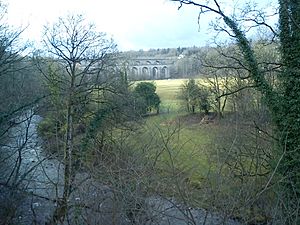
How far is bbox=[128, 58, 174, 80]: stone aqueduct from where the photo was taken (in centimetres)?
2233

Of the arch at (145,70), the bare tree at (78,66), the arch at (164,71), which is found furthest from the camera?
the arch at (164,71)

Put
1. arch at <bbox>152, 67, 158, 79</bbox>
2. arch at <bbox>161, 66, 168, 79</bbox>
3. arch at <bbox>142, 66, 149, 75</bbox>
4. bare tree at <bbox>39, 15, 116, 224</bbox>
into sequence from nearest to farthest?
bare tree at <bbox>39, 15, 116, 224</bbox> → arch at <bbox>142, 66, 149, 75</bbox> → arch at <bbox>152, 67, 158, 79</bbox> → arch at <bbox>161, 66, 168, 79</bbox>

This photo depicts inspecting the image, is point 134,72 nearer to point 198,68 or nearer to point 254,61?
point 198,68

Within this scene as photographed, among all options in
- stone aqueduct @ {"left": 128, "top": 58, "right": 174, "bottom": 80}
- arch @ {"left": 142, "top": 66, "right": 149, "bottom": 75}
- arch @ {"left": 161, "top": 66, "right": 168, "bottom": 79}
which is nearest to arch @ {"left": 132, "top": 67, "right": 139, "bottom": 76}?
stone aqueduct @ {"left": 128, "top": 58, "right": 174, "bottom": 80}

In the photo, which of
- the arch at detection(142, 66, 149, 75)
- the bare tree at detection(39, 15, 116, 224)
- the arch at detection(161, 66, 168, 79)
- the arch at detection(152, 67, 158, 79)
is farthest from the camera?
the arch at detection(161, 66, 168, 79)

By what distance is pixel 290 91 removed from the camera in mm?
11938

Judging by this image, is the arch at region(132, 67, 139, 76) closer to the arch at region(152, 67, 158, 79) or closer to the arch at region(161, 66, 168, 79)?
the arch at region(152, 67, 158, 79)

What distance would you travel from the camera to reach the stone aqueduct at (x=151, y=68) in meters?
22.3

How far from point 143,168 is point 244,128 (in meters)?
7.51

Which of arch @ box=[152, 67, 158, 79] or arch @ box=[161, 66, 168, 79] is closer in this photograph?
arch @ box=[152, 67, 158, 79]

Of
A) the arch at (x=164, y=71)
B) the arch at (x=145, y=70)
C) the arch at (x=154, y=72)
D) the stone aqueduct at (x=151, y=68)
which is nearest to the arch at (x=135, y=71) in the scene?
the stone aqueduct at (x=151, y=68)

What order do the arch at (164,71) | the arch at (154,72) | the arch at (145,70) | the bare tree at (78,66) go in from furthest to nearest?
the arch at (164,71) < the arch at (154,72) < the arch at (145,70) < the bare tree at (78,66)

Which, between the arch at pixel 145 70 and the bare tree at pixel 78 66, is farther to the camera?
the arch at pixel 145 70

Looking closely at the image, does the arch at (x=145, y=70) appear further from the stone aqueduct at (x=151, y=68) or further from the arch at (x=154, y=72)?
the arch at (x=154, y=72)
